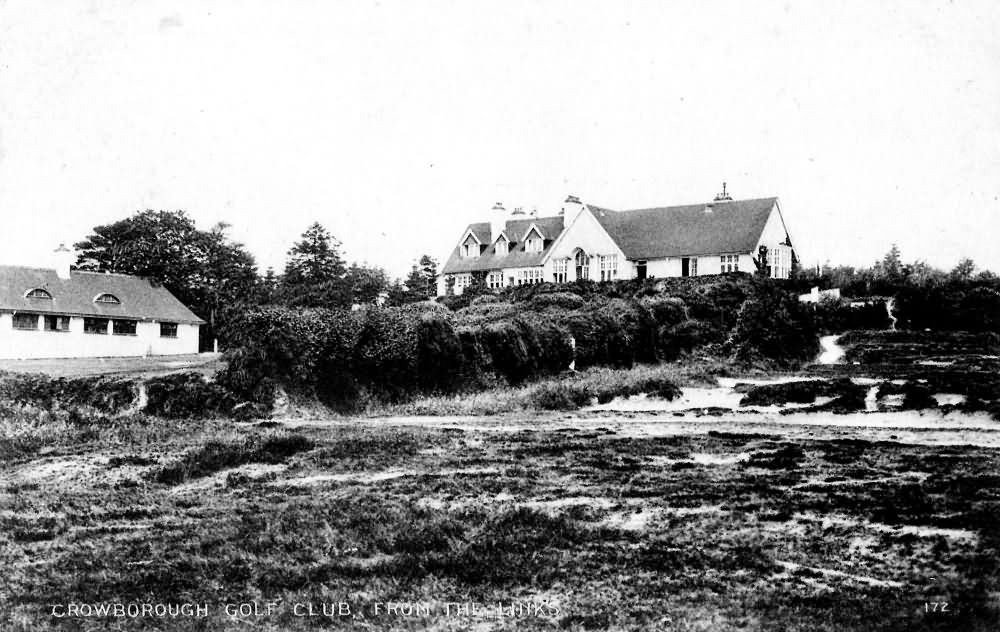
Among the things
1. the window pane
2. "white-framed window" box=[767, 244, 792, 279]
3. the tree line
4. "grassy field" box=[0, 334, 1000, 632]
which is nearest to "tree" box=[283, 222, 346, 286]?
the tree line

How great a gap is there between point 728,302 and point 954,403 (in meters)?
20.3

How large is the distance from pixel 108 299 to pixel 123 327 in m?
1.82

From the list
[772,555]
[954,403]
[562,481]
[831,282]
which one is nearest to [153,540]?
[562,481]

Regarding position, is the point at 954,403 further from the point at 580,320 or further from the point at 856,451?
the point at 580,320

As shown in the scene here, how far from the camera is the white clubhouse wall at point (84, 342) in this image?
42.9 meters

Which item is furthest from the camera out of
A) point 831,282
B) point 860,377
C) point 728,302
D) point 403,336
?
point 831,282

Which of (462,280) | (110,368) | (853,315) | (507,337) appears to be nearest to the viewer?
(507,337)

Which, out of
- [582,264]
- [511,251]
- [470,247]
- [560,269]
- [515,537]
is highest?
[470,247]

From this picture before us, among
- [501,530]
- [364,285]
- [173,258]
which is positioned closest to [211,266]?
[173,258]

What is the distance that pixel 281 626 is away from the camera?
21.3 feet

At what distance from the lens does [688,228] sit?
51.2 meters

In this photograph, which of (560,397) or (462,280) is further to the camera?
(462,280)

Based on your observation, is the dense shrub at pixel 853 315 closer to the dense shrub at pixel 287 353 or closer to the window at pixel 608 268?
the window at pixel 608 268

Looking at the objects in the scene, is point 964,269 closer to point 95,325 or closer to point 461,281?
point 461,281
